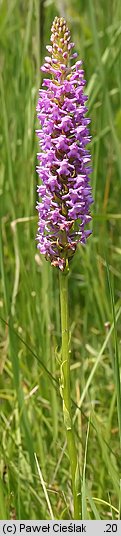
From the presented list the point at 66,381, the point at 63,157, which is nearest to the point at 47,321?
the point at 66,381

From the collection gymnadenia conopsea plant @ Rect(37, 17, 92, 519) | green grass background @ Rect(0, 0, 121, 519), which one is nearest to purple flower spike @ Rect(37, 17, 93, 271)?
gymnadenia conopsea plant @ Rect(37, 17, 92, 519)

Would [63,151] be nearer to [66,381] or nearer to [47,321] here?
[66,381]

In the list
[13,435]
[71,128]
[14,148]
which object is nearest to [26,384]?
[13,435]

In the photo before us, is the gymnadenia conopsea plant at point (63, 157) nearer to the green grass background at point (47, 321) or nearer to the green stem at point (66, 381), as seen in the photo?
the green stem at point (66, 381)

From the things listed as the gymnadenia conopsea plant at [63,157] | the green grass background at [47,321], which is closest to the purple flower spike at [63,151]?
the gymnadenia conopsea plant at [63,157]

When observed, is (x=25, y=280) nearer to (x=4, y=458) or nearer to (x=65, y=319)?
(x=4, y=458)

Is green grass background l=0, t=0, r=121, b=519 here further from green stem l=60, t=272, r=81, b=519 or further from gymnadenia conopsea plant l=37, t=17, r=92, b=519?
gymnadenia conopsea plant l=37, t=17, r=92, b=519
